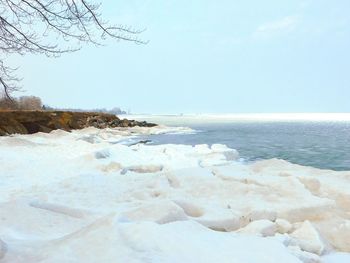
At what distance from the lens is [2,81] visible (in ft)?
16.7

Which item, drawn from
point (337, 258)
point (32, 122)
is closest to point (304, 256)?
point (337, 258)

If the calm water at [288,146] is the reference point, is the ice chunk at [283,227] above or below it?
above

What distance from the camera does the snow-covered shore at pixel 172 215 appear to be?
331cm

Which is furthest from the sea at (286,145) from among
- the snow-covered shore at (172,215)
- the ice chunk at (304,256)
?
the ice chunk at (304,256)

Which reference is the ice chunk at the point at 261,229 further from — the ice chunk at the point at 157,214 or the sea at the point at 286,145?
the sea at the point at 286,145

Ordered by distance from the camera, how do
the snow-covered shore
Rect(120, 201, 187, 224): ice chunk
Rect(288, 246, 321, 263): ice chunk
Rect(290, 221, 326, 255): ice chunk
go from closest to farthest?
1. the snow-covered shore
2. Rect(288, 246, 321, 263): ice chunk
3. Rect(120, 201, 187, 224): ice chunk
4. Rect(290, 221, 326, 255): ice chunk

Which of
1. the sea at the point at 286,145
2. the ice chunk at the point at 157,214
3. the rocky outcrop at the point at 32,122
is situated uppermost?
the ice chunk at the point at 157,214

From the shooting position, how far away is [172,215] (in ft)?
14.5

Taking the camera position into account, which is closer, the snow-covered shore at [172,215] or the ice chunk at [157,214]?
the snow-covered shore at [172,215]

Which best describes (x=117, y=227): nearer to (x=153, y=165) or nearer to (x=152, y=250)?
(x=152, y=250)

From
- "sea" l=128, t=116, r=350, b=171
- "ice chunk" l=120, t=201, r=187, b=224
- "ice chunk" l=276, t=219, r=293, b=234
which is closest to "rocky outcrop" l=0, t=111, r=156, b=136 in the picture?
"sea" l=128, t=116, r=350, b=171

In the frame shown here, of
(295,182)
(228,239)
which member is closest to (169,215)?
(228,239)

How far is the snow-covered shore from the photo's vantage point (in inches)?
130

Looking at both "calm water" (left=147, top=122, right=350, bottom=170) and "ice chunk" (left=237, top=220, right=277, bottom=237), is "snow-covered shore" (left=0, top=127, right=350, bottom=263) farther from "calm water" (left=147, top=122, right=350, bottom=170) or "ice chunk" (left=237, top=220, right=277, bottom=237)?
"calm water" (left=147, top=122, right=350, bottom=170)
